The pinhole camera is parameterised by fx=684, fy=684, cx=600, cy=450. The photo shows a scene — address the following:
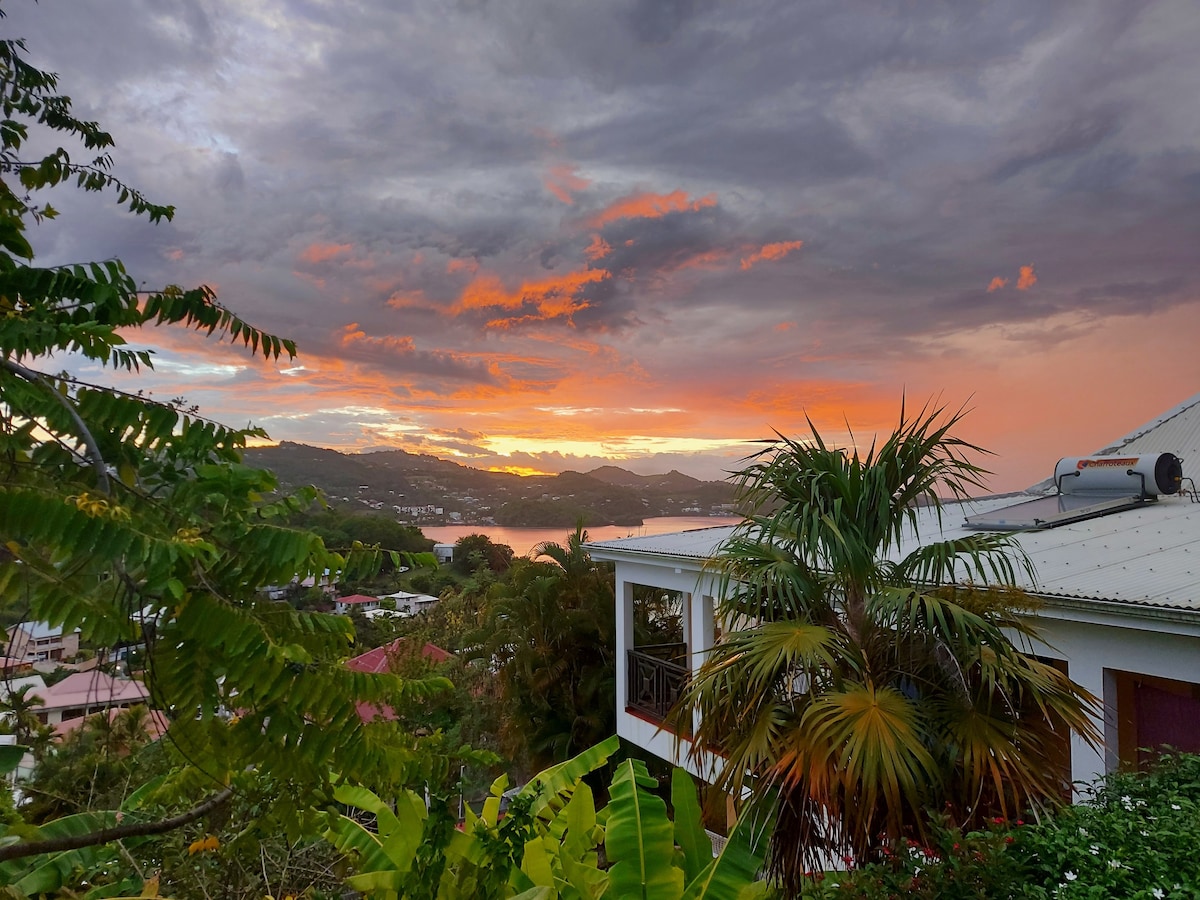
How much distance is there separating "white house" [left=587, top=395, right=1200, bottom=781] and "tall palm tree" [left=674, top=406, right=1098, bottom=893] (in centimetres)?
87

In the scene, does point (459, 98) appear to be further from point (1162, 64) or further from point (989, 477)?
point (1162, 64)

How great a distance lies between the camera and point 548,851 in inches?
173

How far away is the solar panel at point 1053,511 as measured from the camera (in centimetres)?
866

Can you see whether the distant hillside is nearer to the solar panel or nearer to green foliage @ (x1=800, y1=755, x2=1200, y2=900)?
the solar panel

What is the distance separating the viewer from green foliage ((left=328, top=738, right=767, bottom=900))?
11.8ft

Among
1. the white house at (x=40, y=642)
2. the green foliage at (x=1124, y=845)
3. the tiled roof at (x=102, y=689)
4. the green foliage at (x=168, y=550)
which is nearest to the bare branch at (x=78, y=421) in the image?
the green foliage at (x=168, y=550)

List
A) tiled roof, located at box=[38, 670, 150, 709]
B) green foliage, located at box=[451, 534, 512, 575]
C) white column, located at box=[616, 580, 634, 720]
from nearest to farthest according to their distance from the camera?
tiled roof, located at box=[38, 670, 150, 709] < white column, located at box=[616, 580, 634, 720] < green foliage, located at box=[451, 534, 512, 575]

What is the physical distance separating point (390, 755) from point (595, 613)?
44.1ft

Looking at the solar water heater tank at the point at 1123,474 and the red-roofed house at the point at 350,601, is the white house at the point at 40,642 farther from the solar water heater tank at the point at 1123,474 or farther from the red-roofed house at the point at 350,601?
the solar water heater tank at the point at 1123,474

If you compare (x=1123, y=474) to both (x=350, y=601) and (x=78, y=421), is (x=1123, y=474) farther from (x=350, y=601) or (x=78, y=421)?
(x=78, y=421)

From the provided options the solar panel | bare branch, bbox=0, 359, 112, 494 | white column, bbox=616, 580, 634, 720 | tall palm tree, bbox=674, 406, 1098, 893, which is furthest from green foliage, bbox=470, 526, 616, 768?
bare branch, bbox=0, 359, 112, 494

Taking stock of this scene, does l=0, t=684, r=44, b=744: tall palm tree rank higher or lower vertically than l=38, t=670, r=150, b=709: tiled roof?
lower

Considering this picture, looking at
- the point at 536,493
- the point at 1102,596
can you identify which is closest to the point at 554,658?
the point at 536,493

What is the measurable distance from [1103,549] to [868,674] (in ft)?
13.7
